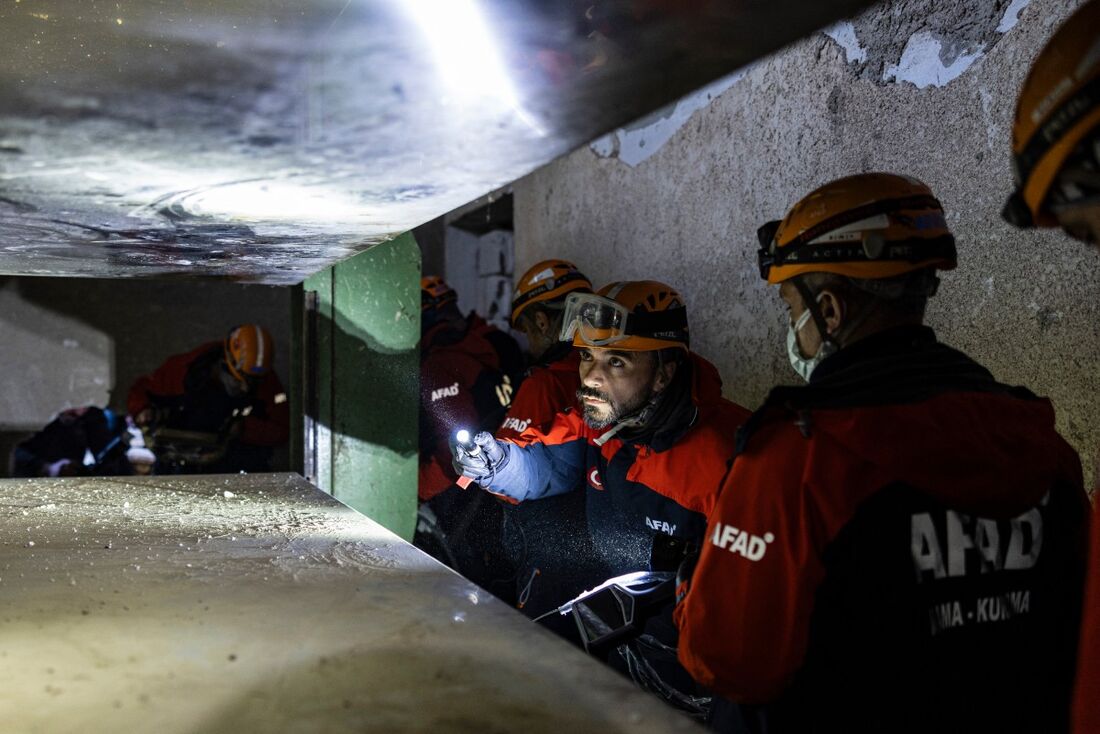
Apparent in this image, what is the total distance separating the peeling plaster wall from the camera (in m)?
6.36

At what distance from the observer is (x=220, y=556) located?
5.45 ft

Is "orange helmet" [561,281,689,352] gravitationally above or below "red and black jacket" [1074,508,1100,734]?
above

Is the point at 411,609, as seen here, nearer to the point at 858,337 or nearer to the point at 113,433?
A: the point at 858,337

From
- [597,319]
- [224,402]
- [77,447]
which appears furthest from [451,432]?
[77,447]

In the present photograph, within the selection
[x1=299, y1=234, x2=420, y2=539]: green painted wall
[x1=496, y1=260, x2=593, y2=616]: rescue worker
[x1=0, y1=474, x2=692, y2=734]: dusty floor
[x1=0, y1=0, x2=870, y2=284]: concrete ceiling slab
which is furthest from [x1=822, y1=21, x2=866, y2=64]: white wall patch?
[x1=0, y1=474, x2=692, y2=734]: dusty floor

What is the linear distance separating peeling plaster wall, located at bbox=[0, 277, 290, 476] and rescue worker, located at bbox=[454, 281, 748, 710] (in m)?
4.44

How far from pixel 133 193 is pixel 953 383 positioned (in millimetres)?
1405

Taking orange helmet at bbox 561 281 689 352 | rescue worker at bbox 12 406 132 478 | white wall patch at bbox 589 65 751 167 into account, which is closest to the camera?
orange helmet at bbox 561 281 689 352

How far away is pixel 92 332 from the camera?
6.55m

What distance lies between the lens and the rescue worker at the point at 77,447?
5414 mm

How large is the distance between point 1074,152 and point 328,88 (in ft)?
2.79

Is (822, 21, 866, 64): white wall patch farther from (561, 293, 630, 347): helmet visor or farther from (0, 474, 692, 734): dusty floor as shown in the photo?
(0, 474, 692, 734): dusty floor

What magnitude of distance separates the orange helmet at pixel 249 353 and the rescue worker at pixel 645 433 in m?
2.80

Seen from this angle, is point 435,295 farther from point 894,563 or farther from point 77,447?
point 894,563
